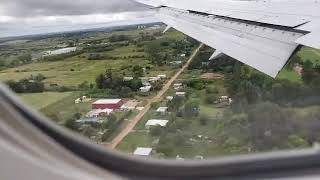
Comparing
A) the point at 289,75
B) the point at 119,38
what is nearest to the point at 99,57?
the point at 119,38

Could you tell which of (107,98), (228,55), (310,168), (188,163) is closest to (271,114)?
(310,168)

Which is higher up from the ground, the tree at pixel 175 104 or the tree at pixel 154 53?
the tree at pixel 154 53

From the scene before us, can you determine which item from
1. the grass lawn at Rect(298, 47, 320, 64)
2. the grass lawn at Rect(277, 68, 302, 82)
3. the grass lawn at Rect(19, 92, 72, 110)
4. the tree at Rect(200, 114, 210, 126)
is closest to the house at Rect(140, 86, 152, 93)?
the tree at Rect(200, 114, 210, 126)

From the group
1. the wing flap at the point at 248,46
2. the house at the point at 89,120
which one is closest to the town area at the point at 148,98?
the house at the point at 89,120

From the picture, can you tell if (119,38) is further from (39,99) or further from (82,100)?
(39,99)

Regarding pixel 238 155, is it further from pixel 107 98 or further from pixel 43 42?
pixel 43 42

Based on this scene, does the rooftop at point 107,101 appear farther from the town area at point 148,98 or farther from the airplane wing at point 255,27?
the airplane wing at point 255,27

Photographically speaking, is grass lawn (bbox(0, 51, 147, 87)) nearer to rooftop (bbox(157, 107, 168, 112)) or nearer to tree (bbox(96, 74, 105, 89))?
tree (bbox(96, 74, 105, 89))
